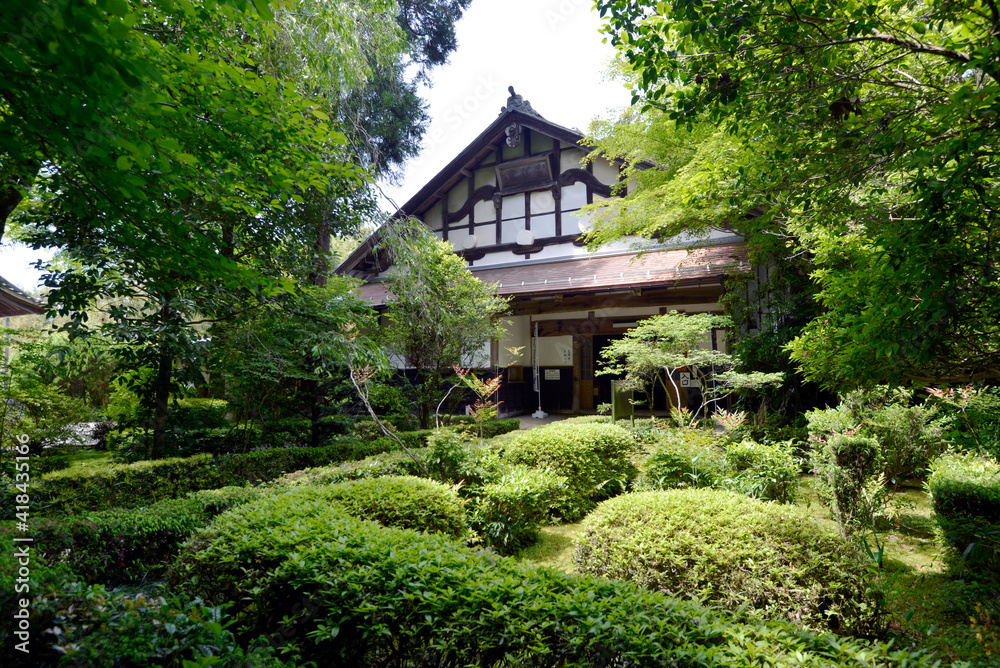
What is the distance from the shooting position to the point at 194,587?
8.78 ft

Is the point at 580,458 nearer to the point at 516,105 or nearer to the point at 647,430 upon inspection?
the point at 647,430

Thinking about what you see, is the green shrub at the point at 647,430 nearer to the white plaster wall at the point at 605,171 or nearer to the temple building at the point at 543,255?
the temple building at the point at 543,255

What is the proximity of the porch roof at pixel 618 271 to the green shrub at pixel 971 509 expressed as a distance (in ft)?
18.6

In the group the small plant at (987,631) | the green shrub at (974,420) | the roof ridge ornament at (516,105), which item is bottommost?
the small plant at (987,631)

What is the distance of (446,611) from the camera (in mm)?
2027

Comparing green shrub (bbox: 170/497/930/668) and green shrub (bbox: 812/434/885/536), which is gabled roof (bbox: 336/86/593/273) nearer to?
green shrub (bbox: 812/434/885/536)

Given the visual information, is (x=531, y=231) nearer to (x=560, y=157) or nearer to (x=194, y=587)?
(x=560, y=157)

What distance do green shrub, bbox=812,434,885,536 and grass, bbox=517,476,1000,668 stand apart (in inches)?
9.6

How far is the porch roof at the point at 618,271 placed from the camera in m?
9.85

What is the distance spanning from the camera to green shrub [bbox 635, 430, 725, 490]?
5.36m

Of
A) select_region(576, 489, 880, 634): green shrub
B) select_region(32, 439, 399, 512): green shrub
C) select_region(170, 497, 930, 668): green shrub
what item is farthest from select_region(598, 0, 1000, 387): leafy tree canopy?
select_region(32, 439, 399, 512): green shrub

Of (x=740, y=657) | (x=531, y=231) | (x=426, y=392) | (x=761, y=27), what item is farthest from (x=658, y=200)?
(x=740, y=657)

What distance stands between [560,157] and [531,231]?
209cm

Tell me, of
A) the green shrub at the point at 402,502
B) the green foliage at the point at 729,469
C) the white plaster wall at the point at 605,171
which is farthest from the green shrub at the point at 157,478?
the white plaster wall at the point at 605,171
